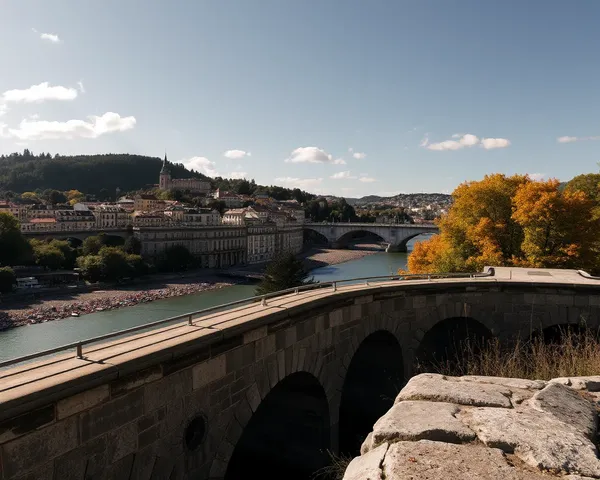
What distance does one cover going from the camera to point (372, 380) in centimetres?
1127

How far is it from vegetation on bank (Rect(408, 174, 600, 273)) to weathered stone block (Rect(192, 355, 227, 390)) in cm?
1561

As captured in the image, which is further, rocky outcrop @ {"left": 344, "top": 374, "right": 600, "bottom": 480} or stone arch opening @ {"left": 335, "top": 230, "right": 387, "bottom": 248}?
stone arch opening @ {"left": 335, "top": 230, "right": 387, "bottom": 248}

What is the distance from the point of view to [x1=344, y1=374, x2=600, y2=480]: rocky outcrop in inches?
115

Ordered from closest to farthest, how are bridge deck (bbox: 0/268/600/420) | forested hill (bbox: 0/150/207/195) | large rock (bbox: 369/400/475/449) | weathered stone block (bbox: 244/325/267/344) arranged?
large rock (bbox: 369/400/475/449) < bridge deck (bbox: 0/268/600/420) < weathered stone block (bbox: 244/325/267/344) < forested hill (bbox: 0/150/207/195)

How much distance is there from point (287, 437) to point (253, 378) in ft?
10.0

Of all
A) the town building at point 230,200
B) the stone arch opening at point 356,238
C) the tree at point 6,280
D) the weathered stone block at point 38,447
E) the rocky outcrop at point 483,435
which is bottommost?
the tree at point 6,280

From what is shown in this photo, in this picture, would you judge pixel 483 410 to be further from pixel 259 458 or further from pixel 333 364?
pixel 259 458

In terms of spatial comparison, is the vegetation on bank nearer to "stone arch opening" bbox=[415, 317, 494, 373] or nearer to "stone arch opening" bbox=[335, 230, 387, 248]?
"stone arch opening" bbox=[415, 317, 494, 373]

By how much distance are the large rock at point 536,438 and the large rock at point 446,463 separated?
0.45ft

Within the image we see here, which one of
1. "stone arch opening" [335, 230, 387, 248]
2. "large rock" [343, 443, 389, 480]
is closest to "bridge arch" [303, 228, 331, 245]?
"stone arch opening" [335, 230, 387, 248]

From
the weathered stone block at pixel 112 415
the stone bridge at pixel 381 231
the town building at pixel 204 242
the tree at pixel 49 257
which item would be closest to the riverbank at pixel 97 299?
the town building at pixel 204 242

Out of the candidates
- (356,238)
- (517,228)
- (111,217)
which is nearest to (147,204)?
(111,217)

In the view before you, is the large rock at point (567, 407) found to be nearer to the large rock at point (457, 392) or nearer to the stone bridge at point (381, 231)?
the large rock at point (457, 392)

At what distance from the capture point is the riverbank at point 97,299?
119 feet
